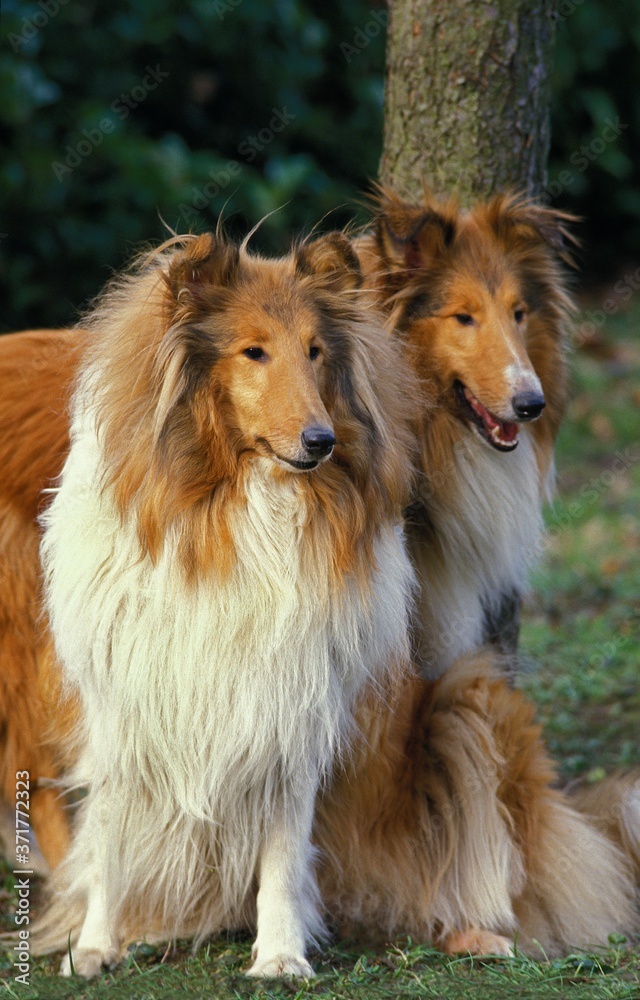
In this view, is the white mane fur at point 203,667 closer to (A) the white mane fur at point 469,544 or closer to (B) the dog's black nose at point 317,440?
(B) the dog's black nose at point 317,440

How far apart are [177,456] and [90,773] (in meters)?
1.00

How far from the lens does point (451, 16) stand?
4.18 m

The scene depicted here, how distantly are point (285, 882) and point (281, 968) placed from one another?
23cm

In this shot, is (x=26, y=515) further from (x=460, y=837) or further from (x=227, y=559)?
(x=460, y=837)

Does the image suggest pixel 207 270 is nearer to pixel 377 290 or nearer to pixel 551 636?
pixel 377 290

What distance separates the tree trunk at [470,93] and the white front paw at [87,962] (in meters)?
2.77

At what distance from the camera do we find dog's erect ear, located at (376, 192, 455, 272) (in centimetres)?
369

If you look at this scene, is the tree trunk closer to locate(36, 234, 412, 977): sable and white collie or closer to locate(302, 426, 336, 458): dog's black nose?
locate(36, 234, 412, 977): sable and white collie

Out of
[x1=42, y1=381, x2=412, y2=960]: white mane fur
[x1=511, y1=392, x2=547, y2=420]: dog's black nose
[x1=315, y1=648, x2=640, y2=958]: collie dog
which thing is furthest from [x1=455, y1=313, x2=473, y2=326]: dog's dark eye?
[x1=315, y1=648, x2=640, y2=958]: collie dog

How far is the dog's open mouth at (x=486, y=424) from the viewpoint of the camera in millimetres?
3697

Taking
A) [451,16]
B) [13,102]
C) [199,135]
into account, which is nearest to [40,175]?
[13,102]

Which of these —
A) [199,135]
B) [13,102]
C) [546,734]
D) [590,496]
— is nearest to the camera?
[546,734]

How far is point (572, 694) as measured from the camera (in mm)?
5301

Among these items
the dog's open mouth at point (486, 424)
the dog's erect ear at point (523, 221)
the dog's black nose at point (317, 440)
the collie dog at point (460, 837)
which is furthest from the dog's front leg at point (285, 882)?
the dog's erect ear at point (523, 221)
